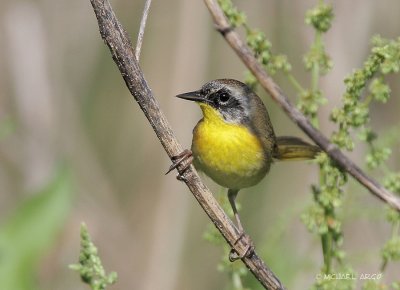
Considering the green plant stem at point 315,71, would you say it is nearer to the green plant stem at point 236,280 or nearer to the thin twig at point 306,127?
the green plant stem at point 236,280

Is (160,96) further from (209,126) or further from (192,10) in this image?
(209,126)

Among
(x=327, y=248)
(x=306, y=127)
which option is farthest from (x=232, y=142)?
(x=306, y=127)

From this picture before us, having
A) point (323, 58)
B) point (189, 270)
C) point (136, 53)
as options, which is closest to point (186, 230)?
point (189, 270)

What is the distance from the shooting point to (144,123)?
4652 millimetres

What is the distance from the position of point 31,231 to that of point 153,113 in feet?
3.06

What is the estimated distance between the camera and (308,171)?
14.7 feet

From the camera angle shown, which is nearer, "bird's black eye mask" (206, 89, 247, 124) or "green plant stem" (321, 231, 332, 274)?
"green plant stem" (321, 231, 332, 274)

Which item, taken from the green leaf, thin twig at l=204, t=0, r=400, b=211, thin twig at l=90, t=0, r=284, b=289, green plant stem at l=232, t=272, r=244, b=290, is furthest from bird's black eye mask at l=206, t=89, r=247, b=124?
thin twig at l=204, t=0, r=400, b=211

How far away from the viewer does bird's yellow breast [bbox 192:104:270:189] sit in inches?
112

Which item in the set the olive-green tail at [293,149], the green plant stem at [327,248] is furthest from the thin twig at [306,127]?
the olive-green tail at [293,149]

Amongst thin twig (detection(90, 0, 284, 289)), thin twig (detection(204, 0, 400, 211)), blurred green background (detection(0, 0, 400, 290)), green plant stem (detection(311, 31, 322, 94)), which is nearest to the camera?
thin twig (detection(204, 0, 400, 211))

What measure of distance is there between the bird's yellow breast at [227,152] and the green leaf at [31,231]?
22.0 inches

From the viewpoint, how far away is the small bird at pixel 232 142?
2838mm

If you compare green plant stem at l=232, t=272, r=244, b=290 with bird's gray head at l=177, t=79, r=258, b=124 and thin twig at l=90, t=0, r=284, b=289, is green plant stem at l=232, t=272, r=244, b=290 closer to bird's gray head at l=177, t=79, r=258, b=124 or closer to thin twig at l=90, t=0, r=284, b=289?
thin twig at l=90, t=0, r=284, b=289
